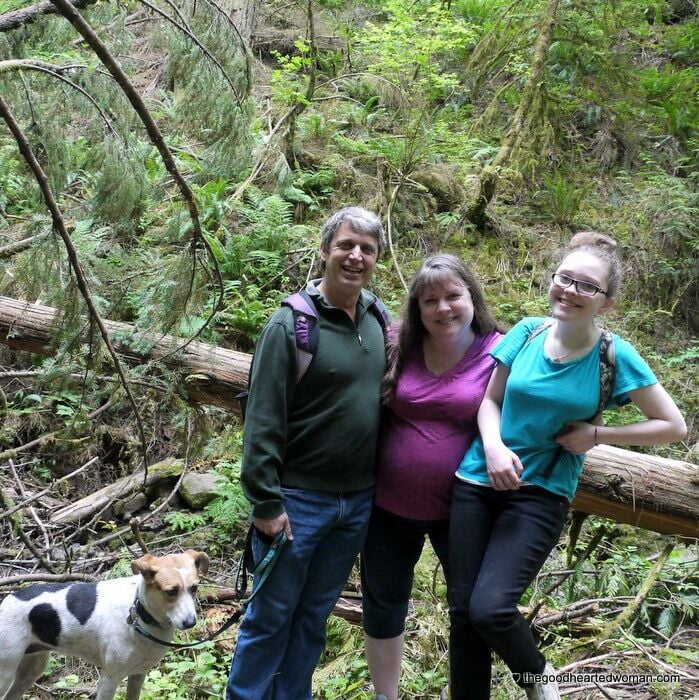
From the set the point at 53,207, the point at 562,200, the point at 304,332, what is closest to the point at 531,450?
the point at 304,332

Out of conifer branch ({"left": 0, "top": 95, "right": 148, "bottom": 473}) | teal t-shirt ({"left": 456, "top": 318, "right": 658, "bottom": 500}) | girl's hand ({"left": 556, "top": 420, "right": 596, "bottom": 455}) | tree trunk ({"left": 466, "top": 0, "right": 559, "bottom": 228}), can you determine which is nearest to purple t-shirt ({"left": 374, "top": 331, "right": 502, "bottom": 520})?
teal t-shirt ({"left": 456, "top": 318, "right": 658, "bottom": 500})

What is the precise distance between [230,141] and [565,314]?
232 cm

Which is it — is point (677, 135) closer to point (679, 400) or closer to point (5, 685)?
point (679, 400)

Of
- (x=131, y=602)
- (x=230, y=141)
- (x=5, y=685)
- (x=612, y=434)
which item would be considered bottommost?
(x=5, y=685)

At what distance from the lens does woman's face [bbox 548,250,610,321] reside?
2.47m

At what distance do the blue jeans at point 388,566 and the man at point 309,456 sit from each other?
0.12m

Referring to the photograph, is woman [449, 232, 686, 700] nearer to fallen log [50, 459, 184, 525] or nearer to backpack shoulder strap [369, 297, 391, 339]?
backpack shoulder strap [369, 297, 391, 339]

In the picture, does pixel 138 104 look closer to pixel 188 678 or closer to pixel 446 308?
pixel 446 308

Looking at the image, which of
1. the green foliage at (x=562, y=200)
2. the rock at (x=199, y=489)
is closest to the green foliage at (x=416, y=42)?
the green foliage at (x=562, y=200)

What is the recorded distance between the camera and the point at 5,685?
127 inches

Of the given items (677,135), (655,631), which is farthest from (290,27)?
(655,631)

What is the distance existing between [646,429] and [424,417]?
2.87 ft

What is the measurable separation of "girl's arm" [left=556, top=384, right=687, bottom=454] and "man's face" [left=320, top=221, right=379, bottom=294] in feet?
3.54

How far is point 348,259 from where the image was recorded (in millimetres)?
2801
